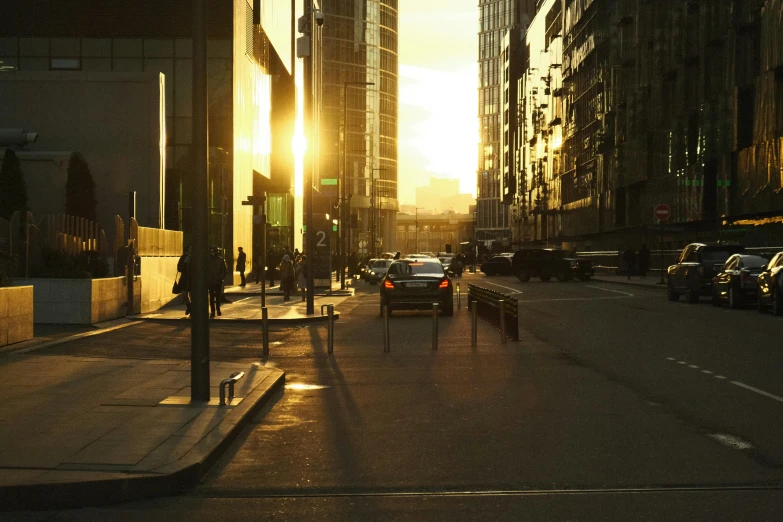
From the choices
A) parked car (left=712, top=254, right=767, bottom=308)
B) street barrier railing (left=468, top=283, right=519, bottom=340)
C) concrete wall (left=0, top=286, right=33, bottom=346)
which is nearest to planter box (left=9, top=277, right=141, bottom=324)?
concrete wall (left=0, top=286, right=33, bottom=346)

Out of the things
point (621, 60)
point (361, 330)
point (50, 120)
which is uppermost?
point (621, 60)

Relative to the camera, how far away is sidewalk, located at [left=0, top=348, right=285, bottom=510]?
720 cm

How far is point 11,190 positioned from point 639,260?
43.2 meters

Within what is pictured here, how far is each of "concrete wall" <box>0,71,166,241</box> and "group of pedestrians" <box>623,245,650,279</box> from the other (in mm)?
29769

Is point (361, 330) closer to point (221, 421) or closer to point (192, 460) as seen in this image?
point (221, 421)

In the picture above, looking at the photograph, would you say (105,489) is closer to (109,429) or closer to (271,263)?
(109,429)

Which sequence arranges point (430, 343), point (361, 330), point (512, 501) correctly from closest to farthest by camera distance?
point (512, 501) < point (430, 343) < point (361, 330)

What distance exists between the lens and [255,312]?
101 ft

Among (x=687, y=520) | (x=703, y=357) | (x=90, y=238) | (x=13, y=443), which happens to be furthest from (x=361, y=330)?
(x=687, y=520)

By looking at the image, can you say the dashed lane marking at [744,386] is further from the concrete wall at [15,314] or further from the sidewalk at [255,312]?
the sidewalk at [255,312]

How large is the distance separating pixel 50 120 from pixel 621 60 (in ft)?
147

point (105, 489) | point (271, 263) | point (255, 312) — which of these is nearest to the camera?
point (105, 489)

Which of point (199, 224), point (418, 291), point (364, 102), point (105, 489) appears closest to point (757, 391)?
point (199, 224)

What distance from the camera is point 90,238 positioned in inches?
1083
